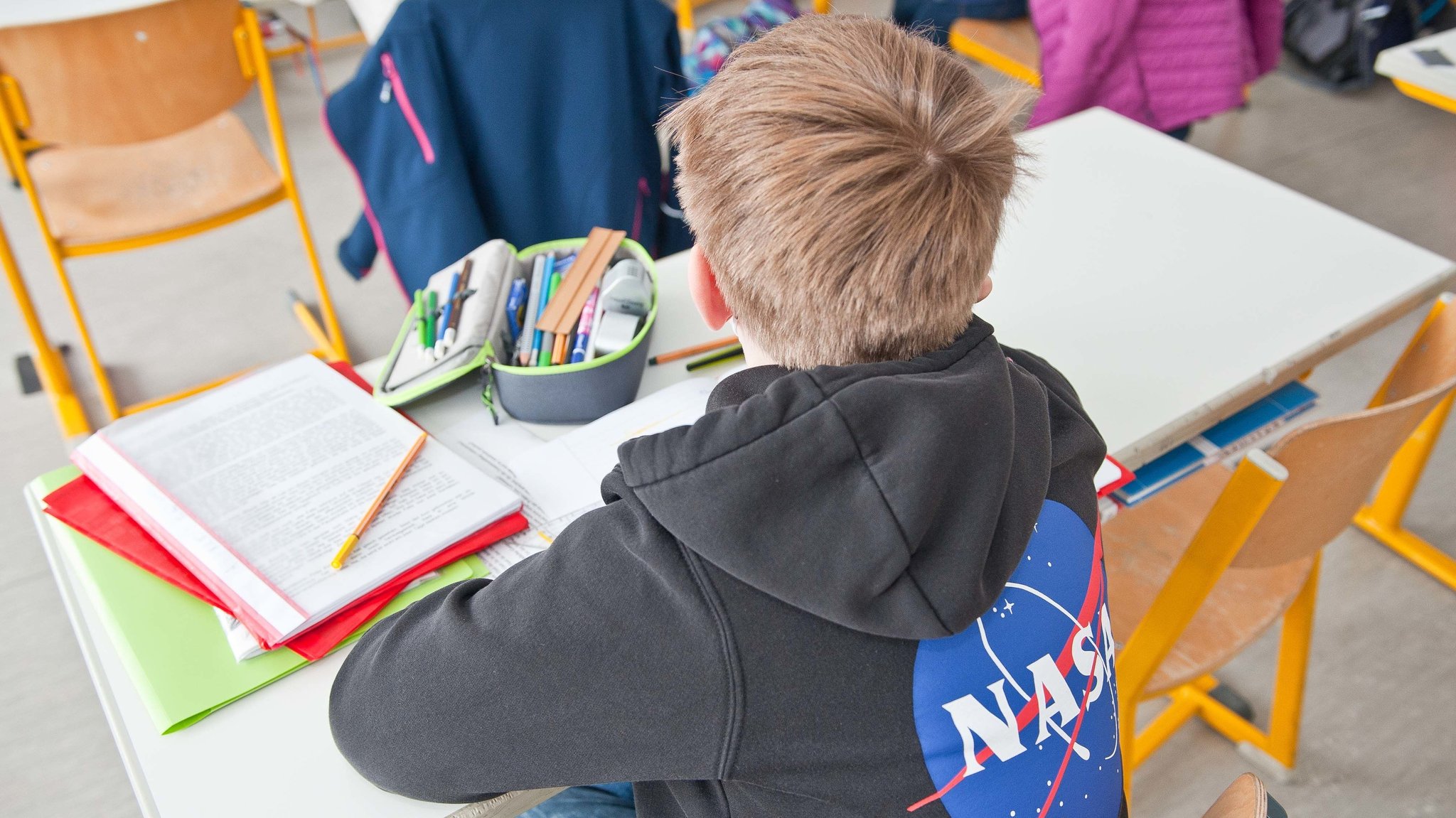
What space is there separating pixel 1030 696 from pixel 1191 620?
2.27 feet

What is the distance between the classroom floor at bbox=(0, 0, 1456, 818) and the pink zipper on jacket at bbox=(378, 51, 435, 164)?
944 millimetres

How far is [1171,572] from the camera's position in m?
1.28

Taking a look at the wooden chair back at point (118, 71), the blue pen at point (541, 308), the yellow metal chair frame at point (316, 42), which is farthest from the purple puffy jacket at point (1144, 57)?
the yellow metal chair frame at point (316, 42)

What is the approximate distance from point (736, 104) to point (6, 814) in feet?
5.35

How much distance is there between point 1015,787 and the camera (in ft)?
2.20

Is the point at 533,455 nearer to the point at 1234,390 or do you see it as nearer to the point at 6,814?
the point at 1234,390

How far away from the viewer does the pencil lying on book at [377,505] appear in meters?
0.87

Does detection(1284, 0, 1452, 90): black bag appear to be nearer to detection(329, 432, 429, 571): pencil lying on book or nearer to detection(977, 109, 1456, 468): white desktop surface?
detection(977, 109, 1456, 468): white desktop surface

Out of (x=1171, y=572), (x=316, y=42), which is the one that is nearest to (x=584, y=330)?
(x=1171, y=572)

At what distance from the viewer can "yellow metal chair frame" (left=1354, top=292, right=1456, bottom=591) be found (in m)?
1.81

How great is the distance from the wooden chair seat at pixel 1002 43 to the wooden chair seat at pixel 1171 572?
1.36 meters

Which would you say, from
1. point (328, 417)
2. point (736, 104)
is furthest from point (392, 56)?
point (736, 104)

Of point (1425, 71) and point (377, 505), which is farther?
point (1425, 71)

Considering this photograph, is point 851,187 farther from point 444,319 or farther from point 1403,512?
point 1403,512
